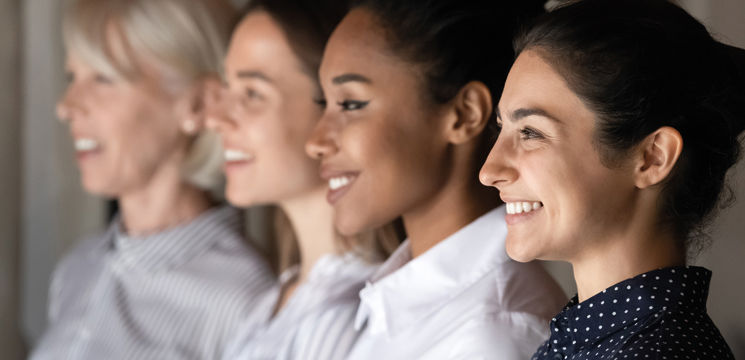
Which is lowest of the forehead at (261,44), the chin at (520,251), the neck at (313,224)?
the neck at (313,224)

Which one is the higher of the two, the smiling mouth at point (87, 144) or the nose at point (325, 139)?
the nose at point (325, 139)

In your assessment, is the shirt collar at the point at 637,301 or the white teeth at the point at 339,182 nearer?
the shirt collar at the point at 637,301

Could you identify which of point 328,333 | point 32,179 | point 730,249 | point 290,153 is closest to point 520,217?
point 730,249

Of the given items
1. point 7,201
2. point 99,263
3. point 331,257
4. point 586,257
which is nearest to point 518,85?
point 586,257

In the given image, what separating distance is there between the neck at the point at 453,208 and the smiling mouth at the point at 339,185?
0.09 m

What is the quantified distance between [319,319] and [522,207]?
0.58 meters

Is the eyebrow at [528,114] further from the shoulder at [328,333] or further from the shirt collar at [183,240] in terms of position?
the shirt collar at [183,240]

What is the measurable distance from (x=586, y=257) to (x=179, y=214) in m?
1.27

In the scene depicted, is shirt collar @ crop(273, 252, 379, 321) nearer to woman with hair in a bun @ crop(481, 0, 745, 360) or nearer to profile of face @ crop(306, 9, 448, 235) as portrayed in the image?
profile of face @ crop(306, 9, 448, 235)

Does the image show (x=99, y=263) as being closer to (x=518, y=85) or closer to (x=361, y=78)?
(x=361, y=78)

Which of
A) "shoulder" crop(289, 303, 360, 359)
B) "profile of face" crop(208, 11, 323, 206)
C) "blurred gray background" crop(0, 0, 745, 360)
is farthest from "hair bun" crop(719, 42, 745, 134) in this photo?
"blurred gray background" crop(0, 0, 745, 360)

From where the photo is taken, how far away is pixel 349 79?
123 centimetres

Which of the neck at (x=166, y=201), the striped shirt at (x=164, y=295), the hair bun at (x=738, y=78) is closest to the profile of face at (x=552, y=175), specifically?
the hair bun at (x=738, y=78)

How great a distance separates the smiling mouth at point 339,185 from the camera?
1255 millimetres
